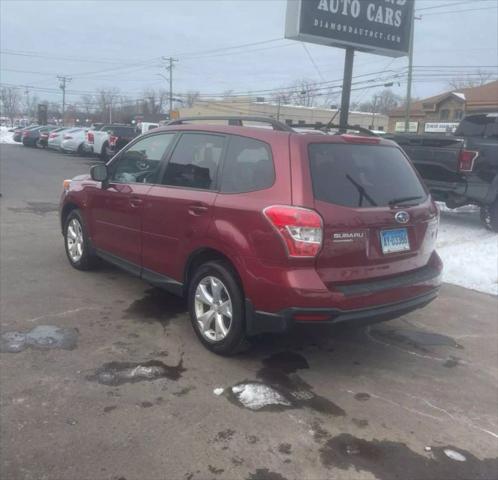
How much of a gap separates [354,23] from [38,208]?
8435 mm

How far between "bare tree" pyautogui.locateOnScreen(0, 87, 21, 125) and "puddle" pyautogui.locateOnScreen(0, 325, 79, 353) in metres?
119

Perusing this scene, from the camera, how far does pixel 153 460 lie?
2844mm

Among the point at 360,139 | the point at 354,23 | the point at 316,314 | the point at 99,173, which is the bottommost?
the point at 316,314

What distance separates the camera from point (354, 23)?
1275 centimetres

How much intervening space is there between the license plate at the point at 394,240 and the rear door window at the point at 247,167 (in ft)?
2.98

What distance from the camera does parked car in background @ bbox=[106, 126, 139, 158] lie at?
72.7ft

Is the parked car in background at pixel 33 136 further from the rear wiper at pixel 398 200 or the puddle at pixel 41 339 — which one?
the rear wiper at pixel 398 200

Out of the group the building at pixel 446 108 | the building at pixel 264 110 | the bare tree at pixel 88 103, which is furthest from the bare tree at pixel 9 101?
the building at pixel 446 108

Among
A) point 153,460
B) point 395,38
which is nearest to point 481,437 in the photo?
point 153,460

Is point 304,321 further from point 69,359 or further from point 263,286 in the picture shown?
point 69,359

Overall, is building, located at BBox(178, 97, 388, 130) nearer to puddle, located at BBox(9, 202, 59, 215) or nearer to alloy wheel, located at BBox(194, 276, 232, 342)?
puddle, located at BBox(9, 202, 59, 215)

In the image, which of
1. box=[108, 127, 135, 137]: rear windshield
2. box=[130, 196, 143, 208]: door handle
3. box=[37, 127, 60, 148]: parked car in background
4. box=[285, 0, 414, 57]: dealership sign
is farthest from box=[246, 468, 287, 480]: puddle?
box=[37, 127, 60, 148]: parked car in background

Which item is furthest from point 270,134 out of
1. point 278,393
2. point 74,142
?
point 74,142

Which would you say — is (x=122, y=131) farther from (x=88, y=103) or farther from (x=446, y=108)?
(x=88, y=103)
